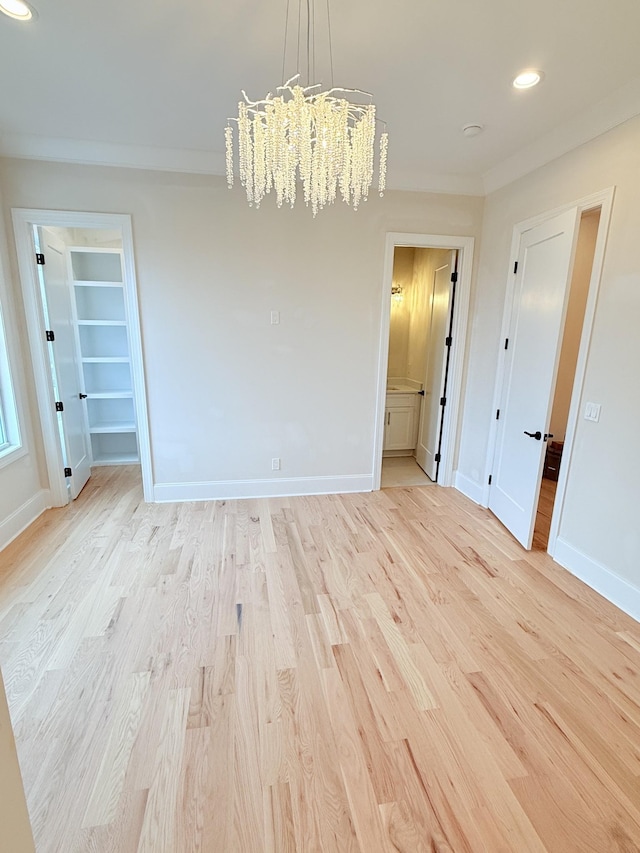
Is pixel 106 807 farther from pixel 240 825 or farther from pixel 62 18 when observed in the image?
pixel 62 18

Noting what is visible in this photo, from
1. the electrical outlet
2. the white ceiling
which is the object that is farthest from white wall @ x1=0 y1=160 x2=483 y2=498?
the electrical outlet

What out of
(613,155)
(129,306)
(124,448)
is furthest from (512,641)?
(124,448)

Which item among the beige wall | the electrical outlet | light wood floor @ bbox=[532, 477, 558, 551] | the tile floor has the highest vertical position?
the electrical outlet

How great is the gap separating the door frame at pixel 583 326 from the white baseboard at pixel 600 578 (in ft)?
0.33

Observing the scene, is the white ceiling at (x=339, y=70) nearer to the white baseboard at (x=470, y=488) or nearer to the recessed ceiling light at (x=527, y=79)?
the recessed ceiling light at (x=527, y=79)

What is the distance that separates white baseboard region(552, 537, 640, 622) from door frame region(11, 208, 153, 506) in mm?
3372

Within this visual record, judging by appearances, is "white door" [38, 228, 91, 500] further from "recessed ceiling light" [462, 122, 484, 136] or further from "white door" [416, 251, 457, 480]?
"white door" [416, 251, 457, 480]

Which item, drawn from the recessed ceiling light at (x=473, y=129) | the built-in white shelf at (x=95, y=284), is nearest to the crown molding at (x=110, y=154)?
the built-in white shelf at (x=95, y=284)

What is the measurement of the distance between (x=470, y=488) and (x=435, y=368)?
130cm

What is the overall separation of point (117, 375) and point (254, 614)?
3.69 meters

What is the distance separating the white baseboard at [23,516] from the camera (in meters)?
2.86

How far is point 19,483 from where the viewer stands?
10.1ft

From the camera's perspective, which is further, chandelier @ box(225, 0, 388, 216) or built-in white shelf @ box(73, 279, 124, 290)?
built-in white shelf @ box(73, 279, 124, 290)

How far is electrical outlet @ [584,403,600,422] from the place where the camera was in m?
2.41
